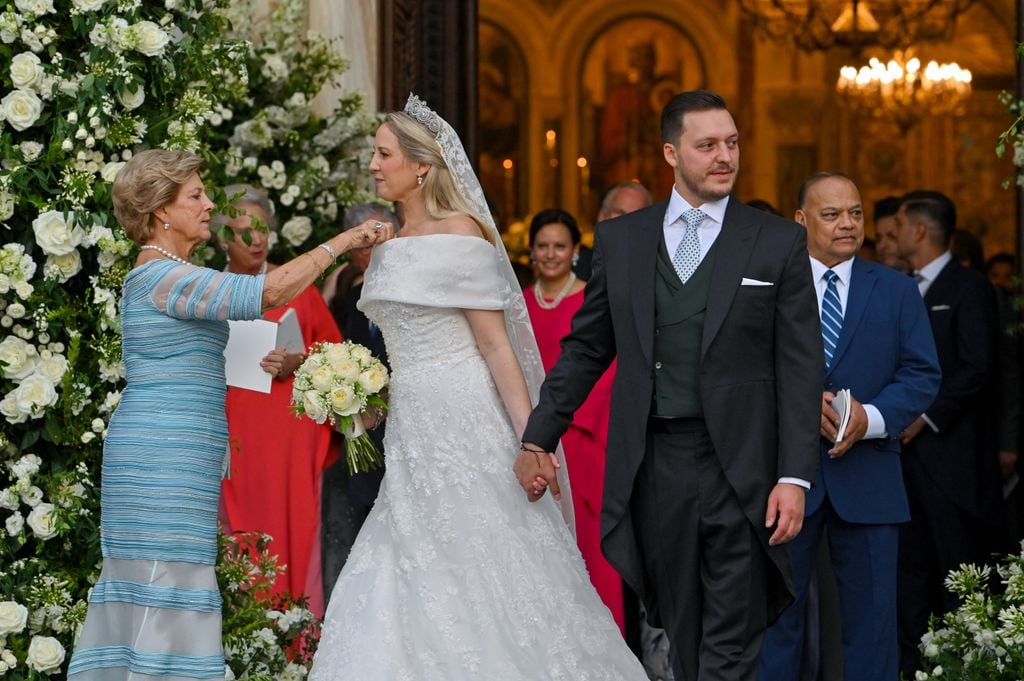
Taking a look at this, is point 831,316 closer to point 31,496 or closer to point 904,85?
point 31,496

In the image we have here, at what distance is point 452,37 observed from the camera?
878cm

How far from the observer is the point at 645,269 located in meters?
4.78

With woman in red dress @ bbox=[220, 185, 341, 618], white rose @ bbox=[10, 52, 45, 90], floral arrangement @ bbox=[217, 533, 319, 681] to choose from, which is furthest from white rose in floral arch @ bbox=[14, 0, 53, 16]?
floral arrangement @ bbox=[217, 533, 319, 681]

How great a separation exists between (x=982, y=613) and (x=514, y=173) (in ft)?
37.2

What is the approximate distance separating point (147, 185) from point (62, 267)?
30.1 inches

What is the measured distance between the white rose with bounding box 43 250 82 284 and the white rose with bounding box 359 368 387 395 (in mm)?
1142

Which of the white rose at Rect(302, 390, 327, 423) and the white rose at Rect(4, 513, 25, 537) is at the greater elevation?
the white rose at Rect(302, 390, 327, 423)

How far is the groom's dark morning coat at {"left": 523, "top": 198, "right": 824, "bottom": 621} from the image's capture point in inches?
182

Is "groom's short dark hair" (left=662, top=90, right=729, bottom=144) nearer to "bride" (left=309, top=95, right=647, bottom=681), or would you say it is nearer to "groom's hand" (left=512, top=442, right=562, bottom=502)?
"bride" (left=309, top=95, right=647, bottom=681)

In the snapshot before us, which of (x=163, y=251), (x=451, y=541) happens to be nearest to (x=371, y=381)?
(x=451, y=541)

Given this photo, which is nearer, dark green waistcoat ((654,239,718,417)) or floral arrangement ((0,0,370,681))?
dark green waistcoat ((654,239,718,417))

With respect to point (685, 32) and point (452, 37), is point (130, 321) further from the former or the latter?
point (685, 32)

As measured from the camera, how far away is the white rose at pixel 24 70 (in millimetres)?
5508

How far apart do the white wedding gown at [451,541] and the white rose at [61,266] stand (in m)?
1.04
